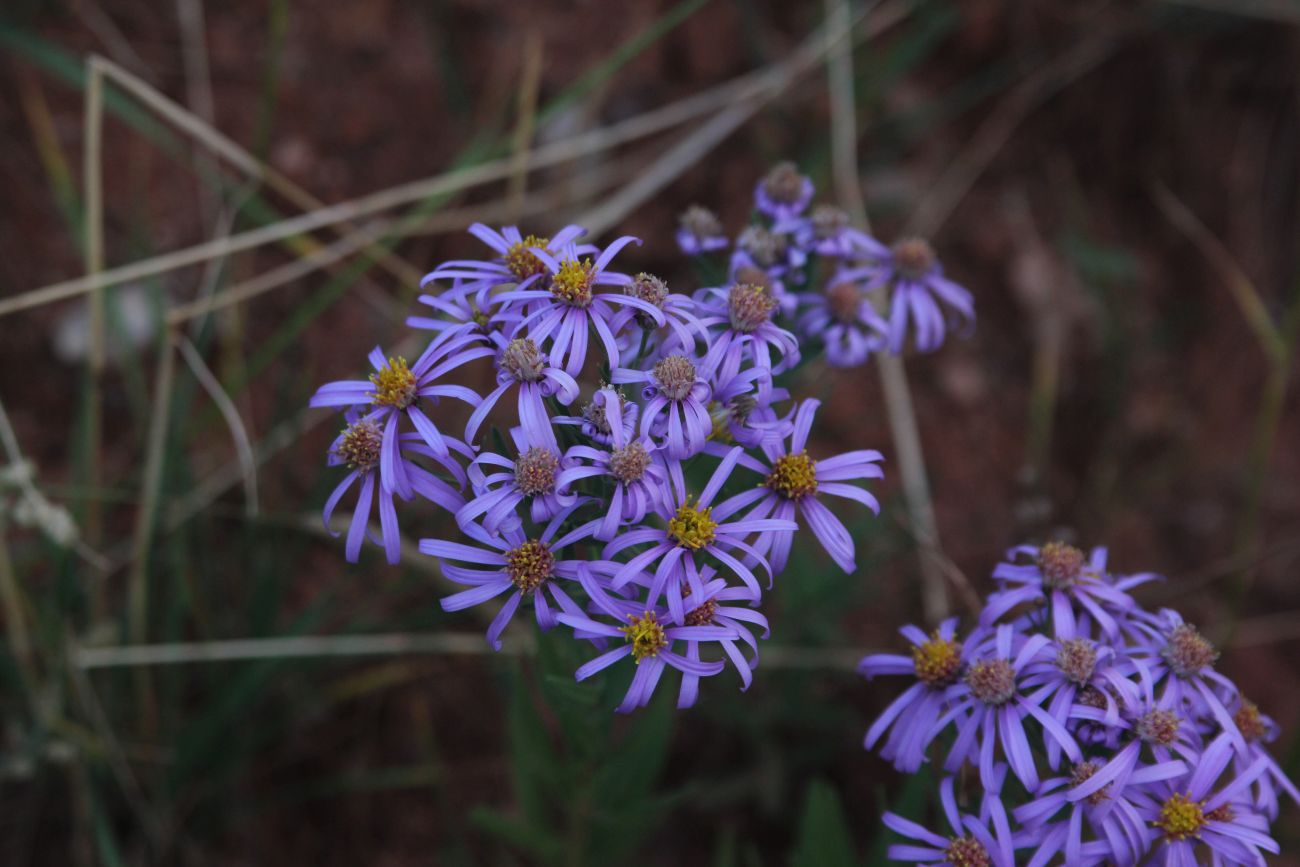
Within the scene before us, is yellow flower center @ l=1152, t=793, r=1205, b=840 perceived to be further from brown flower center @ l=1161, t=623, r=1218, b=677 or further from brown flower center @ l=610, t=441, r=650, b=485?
brown flower center @ l=610, t=441, r=650, b=485

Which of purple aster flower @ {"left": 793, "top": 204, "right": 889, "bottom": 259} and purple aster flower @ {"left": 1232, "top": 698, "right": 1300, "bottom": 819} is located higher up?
purple aster flower @ {"left": 793, "top": 204, "right": 889, "bottom": 259}

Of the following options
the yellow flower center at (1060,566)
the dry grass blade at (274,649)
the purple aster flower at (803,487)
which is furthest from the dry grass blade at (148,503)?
the yellow flower center at (1060,566)

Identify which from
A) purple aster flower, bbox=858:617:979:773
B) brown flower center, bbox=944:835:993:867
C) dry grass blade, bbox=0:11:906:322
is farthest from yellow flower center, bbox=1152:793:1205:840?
dry grass blade, bbox=0:11:906:322

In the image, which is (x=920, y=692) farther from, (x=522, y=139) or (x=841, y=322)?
(x=522, y=139)

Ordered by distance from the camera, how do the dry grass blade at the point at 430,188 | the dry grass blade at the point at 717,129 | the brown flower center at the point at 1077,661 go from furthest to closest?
the dry grass blade at the point at 717,129 → the dry grass blade at the point at 430,188 → the brown flower center at the point at 1077,661

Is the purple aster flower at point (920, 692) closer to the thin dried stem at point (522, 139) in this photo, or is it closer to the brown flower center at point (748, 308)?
the brown flower center at point (748, 308)

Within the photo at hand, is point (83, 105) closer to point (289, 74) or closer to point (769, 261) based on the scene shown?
point (289, 74)

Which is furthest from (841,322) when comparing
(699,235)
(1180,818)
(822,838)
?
(1180,818)

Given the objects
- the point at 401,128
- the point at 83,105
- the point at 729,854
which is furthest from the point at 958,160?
the point at 83,105
